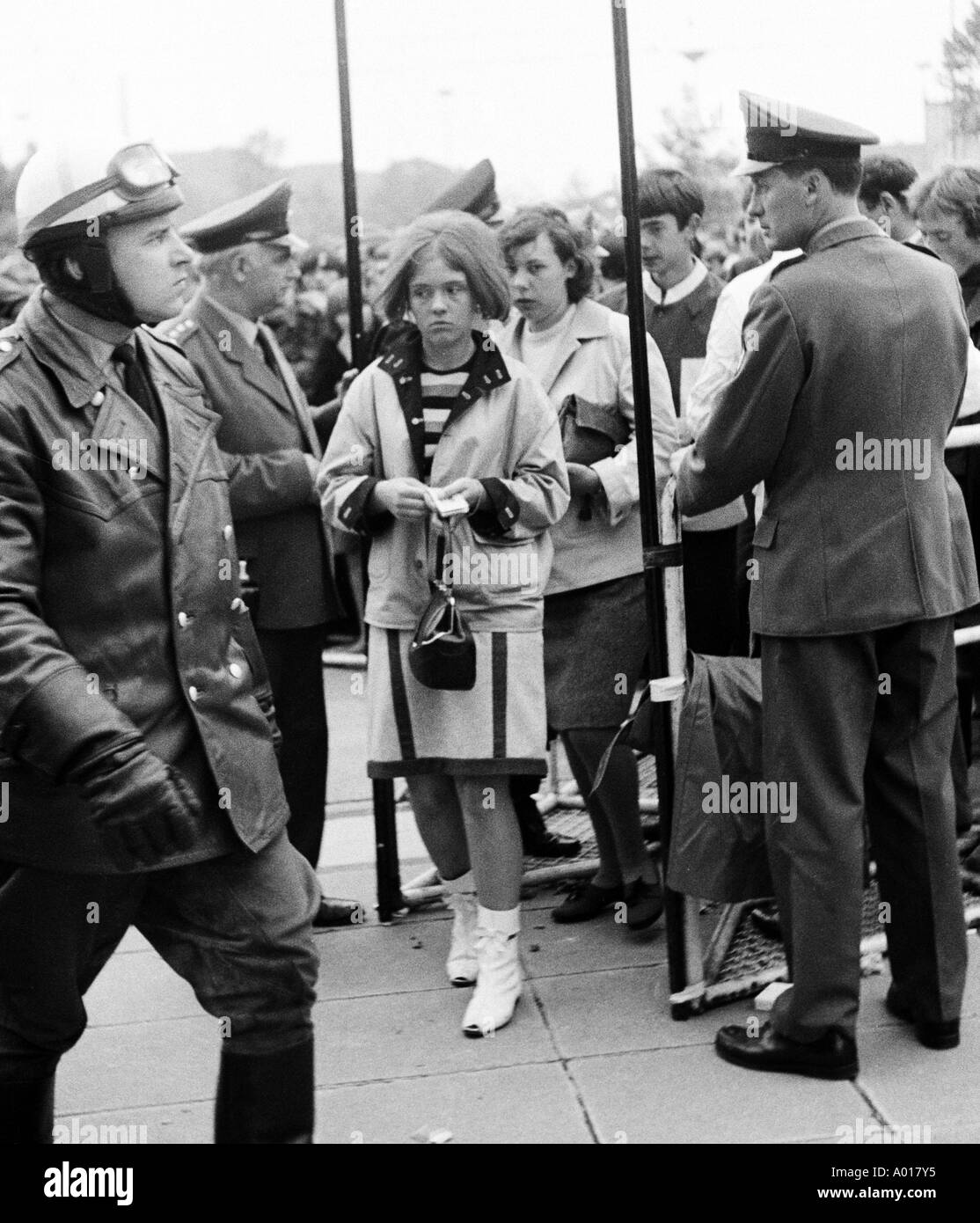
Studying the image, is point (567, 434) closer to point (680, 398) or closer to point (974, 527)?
point (680, 398)

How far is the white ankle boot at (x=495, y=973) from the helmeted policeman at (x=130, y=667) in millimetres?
1287

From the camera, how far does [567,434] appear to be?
4750 millimetres

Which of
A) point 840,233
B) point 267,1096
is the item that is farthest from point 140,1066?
point 840,233

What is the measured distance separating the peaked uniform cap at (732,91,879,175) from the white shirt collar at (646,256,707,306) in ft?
5.06

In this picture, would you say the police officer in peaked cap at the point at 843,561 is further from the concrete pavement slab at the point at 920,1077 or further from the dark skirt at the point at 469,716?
the dark skirt at the point at 469,716

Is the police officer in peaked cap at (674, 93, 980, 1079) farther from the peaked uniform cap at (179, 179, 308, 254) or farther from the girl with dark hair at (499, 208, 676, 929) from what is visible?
the peaked uniform cap at (179, 179, 308, 254)

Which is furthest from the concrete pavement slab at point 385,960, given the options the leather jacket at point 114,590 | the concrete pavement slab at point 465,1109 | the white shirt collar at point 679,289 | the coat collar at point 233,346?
the white shirt collar at point 679,289

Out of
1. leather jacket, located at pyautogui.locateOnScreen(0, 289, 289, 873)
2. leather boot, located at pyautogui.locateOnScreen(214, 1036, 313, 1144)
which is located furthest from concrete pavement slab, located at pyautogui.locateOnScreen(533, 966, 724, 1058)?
leather jacket, located at pyautogui.locateOnScreen(0, 289, 289, 873)

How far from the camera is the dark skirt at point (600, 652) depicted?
15.5ft

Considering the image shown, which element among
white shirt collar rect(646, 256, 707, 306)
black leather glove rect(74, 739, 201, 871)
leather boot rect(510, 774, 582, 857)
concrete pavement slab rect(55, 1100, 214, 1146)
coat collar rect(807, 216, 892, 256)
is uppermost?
coat collar rect(807, 216, 892, 256)

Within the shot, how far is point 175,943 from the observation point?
9.62ft

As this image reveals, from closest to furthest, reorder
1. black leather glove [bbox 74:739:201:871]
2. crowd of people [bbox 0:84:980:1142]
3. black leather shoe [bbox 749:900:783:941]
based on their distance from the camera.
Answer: black leather glove [bbox 74:739:201:871] → crowd of people [bbox 0:84:980:1142] → black leather shoe [bbox 749:900:783:941]

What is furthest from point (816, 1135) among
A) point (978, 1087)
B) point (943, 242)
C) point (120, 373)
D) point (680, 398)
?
point (943, 242)

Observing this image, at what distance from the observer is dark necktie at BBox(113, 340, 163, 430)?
9.66 feet
